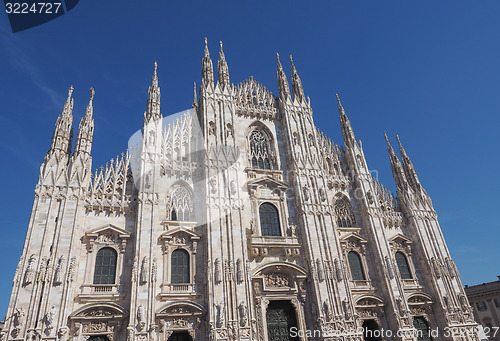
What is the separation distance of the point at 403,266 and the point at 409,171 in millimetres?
9465

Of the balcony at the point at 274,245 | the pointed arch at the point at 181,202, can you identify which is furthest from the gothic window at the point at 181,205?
the balcony at the point at 274,245

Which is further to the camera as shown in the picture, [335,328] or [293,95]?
[293,95]

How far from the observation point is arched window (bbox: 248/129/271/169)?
2706 cm

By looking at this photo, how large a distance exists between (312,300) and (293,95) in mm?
18721

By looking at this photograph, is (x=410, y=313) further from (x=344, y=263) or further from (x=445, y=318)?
(x=344, y=263)

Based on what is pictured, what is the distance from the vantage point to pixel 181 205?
74.3 ft

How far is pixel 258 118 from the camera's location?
94.9ft

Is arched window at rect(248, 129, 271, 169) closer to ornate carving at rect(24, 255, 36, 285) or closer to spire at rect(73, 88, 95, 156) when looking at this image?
spire at rect(73, 88, 95, 156)

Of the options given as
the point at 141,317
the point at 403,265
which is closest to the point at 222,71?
the point at 141,317

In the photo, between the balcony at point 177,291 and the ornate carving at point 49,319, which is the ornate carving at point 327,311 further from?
the ornate carving at point 49,319

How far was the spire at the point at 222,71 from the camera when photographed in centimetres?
2859

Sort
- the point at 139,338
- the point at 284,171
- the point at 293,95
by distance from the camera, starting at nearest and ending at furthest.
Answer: the point at 139,338
the point at 284,171
the point at 293,95

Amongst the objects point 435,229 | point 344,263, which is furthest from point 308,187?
point 435,229

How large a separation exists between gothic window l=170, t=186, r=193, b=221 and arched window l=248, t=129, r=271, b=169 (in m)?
6.28
